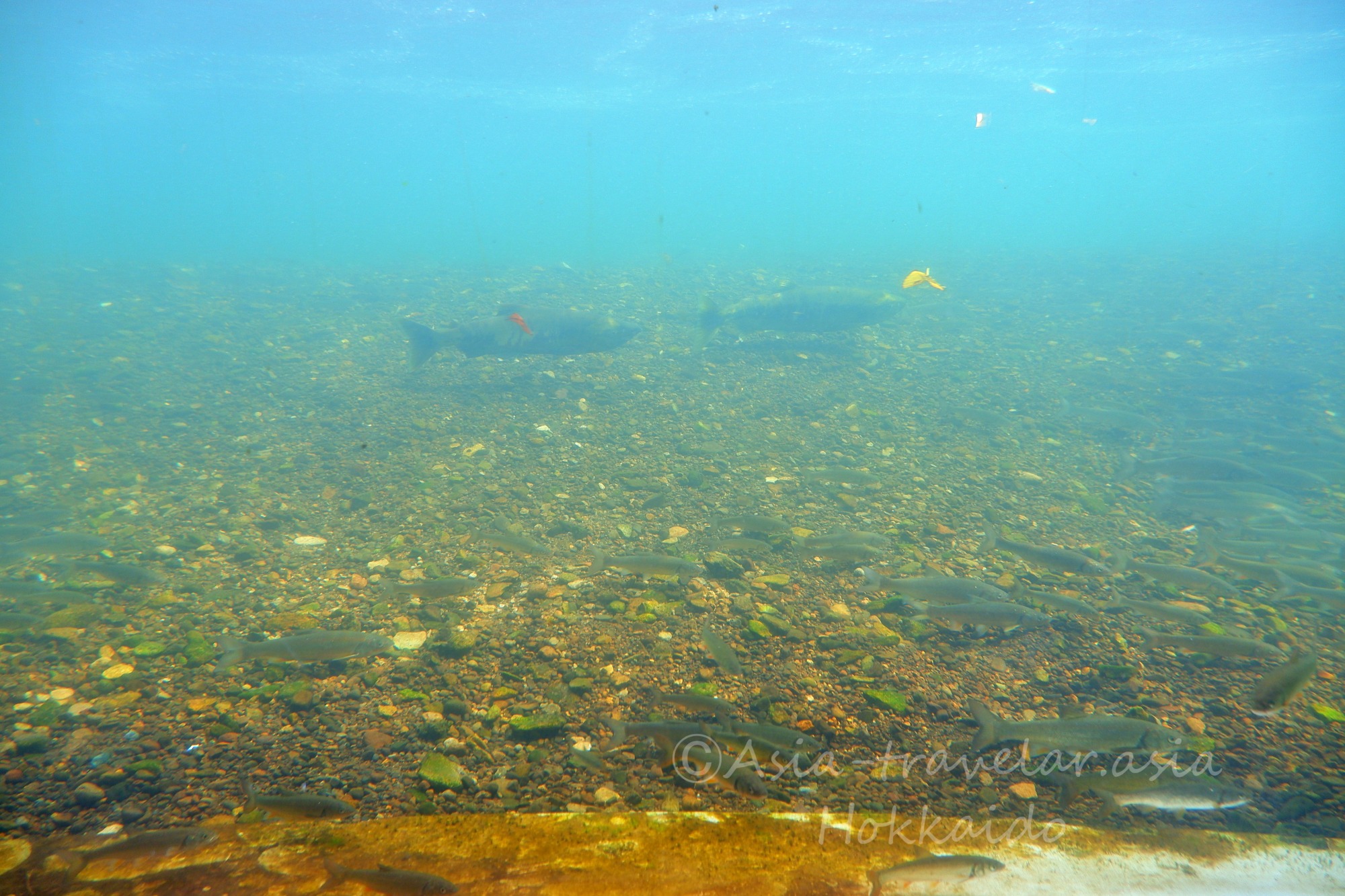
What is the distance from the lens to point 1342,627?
4.48 meters

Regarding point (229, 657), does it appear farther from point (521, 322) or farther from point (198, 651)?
point (521, 322)

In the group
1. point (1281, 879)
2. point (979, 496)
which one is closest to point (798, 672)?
point (1281, 879)

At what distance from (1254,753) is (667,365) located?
10.3 meters

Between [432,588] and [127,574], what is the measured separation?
2.95m

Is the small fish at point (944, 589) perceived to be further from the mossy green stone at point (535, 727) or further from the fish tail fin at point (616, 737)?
the mossy green stone at point (535, 727)

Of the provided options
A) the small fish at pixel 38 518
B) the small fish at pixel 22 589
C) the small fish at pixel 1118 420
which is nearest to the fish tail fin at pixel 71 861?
the small fish at pixel 22 589

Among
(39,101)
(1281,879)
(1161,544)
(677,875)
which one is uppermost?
(39,101)

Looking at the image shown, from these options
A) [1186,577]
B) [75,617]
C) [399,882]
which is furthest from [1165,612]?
[75,617]

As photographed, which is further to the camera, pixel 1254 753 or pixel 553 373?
pixel 553 373

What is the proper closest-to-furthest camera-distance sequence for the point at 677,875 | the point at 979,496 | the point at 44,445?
1. the point at 677,875
2. the point at 979,496
3. the point at 44,445

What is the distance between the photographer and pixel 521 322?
992 cm

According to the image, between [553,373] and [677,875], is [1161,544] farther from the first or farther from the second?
[553,373]

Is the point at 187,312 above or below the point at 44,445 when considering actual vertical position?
above

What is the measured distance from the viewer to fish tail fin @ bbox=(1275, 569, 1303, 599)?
16.0ft
